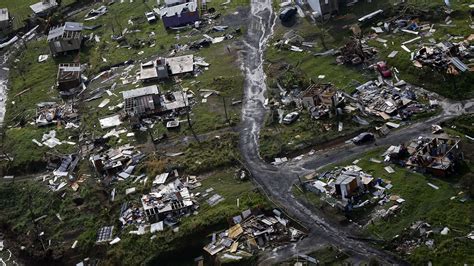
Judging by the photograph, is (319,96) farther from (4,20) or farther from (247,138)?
(4,20)

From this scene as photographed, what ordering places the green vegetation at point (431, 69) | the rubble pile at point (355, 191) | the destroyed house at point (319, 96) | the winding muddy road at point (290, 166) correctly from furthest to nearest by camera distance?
the destroyed house at point (319, 96) → the green vegetation at point (431, 69) → the rubble pile at point (355, 191) → the winding muddy road at point (290, 166)

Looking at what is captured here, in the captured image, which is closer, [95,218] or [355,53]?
[95,218]

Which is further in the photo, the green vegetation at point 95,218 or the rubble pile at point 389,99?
the rubble pile at point 389,99

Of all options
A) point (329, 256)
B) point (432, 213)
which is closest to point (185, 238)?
point (329, 256)

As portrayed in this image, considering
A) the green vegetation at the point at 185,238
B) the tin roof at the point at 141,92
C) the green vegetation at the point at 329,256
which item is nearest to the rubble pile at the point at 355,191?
the green vegetation at the point at 329,256

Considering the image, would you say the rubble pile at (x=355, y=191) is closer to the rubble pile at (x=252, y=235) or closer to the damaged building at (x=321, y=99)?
the rubble pile at (x=252, y=235)

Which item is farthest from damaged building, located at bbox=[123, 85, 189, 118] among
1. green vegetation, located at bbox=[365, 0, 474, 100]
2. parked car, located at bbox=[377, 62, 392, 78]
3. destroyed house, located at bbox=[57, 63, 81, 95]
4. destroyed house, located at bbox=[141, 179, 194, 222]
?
green vegetation, located at bbox=[365, 0, 474, 100]

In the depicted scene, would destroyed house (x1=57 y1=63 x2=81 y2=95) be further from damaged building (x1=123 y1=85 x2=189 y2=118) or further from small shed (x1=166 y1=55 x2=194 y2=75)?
small shed (x1=166 y1=55 x2=194 y2=75)
